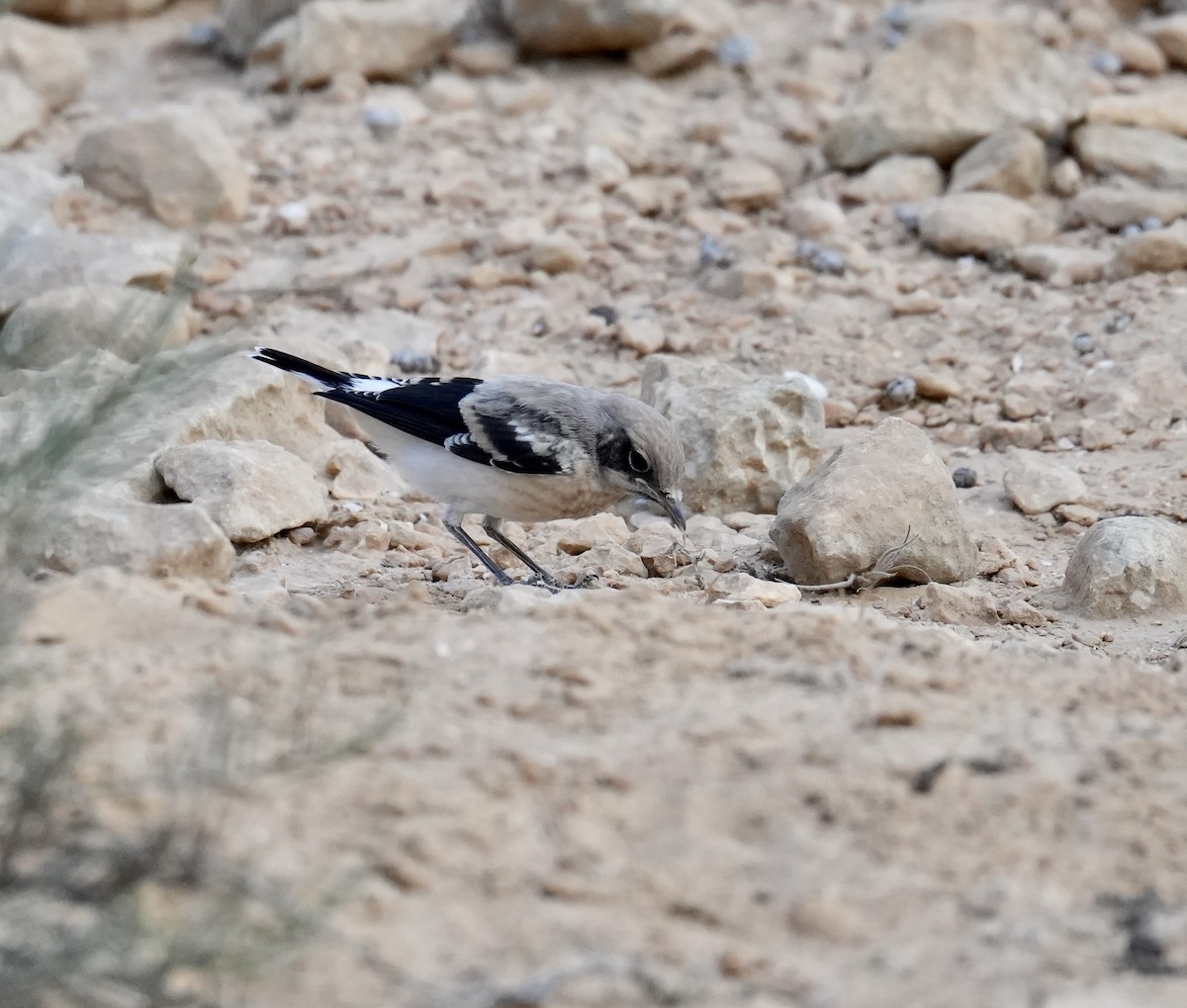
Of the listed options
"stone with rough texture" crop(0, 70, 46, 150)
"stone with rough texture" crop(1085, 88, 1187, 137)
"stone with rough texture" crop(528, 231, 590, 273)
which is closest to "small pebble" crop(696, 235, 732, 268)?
"stone with rough texture" crop(528, 231, 590, 273)

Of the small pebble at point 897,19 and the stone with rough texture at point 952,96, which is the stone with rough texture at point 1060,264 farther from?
the small pebble at point 897,19

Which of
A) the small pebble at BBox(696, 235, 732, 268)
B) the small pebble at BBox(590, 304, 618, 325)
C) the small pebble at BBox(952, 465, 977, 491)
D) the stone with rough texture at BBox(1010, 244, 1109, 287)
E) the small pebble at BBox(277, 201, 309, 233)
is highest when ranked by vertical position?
the stone with rough texture at BBox(1010, 244, 1109, 287)

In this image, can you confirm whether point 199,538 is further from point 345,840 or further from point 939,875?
point 939,875

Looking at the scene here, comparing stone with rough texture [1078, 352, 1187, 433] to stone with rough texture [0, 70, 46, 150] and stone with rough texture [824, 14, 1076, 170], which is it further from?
stone with rough texture [0, 70, 46, 150]

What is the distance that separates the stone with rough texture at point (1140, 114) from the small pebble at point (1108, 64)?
2.36 feet

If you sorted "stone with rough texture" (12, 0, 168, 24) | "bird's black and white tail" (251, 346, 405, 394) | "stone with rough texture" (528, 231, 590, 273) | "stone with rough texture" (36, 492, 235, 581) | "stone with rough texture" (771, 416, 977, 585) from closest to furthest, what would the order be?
"stone with rough texture" (36, 492, 235, 581) → "stone with rough texture" (771, 416, 977, 585) → "bird's black and white tail" (251, 346, 405, 394) → "stone with rough texture" (528, 231, 590, 273) → "stone with rough texture" (12, 0, 168, 24)

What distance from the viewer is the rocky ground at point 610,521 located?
3.21m

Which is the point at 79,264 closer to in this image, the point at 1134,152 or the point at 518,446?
the point at 518,446

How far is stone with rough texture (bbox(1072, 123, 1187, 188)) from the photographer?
10352mm

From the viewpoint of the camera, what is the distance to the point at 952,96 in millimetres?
10617

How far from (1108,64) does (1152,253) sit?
260 cm

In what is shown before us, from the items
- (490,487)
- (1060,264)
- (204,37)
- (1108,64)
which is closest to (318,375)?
(490,487)

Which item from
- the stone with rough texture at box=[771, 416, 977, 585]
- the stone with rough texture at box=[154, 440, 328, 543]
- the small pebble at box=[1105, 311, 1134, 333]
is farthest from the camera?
the small pebble at box=[1105, 311, 1134, 333]

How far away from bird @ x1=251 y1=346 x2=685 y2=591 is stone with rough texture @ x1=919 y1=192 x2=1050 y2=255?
12.7 ft
